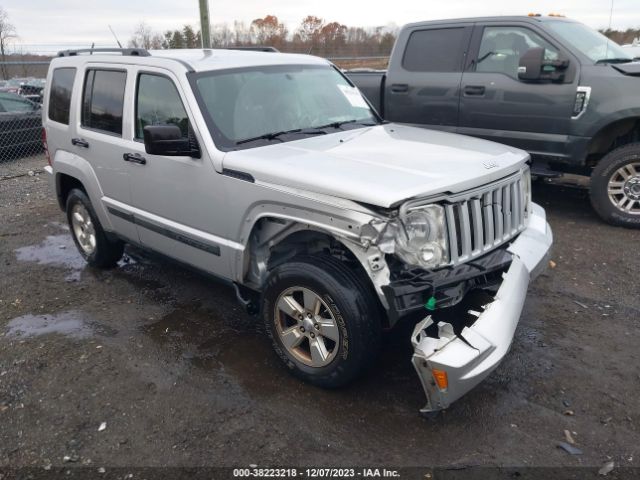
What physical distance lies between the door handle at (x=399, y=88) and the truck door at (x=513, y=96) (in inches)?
30.4

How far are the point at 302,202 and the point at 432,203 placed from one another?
71cm

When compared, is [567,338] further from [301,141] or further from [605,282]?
[301,141]

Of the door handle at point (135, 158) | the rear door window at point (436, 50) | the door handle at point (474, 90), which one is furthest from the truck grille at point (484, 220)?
the rear door window at point (436, 50)

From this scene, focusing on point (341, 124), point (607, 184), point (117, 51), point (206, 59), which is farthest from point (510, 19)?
point (117, 51)

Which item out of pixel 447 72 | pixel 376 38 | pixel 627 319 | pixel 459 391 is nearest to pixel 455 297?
pixel 459 391

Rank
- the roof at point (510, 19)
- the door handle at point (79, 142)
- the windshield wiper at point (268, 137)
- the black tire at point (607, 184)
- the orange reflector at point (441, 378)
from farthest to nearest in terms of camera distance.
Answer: the roof at point (510, 19) < the black tire at point (607, 184) < the door handle at point (79, 142) < the windshield wiper at point (268, 137) < the orange reflector at point (441, 378)

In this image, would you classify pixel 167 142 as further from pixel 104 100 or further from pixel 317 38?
pixel 317 38

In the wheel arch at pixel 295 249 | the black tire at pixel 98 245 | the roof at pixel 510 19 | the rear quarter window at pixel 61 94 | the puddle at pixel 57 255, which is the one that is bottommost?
the puddle at pixel 57 255

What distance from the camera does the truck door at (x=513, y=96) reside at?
6000 millimetres

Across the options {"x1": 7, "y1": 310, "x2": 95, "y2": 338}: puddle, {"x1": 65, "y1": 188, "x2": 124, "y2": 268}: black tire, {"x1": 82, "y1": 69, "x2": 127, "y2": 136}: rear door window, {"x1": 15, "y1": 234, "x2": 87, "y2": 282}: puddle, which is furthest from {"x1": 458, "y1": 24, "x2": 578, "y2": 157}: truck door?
{"x1": 7, "y1": 310, "x2": 95, "y2": 338}: puddle

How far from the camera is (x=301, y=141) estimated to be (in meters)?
3.75

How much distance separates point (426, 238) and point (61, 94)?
4.03m

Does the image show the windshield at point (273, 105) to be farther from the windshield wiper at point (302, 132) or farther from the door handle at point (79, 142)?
the door handle at point (79, 142)

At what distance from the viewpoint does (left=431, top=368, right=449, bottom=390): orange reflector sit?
2.62 meters
